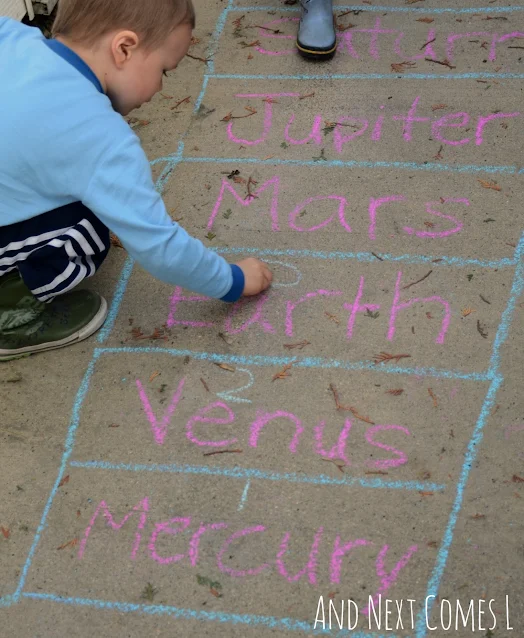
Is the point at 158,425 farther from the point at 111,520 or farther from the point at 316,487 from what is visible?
the point at 316,487

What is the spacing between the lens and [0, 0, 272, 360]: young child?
2074 mm

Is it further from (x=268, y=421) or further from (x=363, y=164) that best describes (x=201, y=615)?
(x=363, y=164)

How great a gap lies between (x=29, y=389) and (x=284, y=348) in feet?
3.07

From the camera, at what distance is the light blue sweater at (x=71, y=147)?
6.79ft

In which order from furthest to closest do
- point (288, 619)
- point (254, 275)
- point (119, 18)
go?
point (254, 275) → point (119, 18) → point (288, 619)

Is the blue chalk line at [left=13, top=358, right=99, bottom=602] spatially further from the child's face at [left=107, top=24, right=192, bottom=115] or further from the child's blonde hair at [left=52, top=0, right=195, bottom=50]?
the child's blonde hair at [left=52, top=0, right=195, bottom=50]

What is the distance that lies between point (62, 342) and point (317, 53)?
201 cm

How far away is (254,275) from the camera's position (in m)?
2.64

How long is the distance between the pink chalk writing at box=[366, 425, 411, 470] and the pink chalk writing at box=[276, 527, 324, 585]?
0.28 metres

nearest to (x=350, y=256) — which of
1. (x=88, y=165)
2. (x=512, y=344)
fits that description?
(x=512, y=344)

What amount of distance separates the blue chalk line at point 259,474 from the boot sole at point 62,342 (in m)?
0.51

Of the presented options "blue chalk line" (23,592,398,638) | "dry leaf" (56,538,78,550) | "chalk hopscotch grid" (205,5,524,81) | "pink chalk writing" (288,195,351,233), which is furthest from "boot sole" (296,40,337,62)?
"blue chalk line" (23,592,398,638)

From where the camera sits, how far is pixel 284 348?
259 centimetres

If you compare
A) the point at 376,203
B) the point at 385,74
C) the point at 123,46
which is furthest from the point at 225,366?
the point at 385,74
